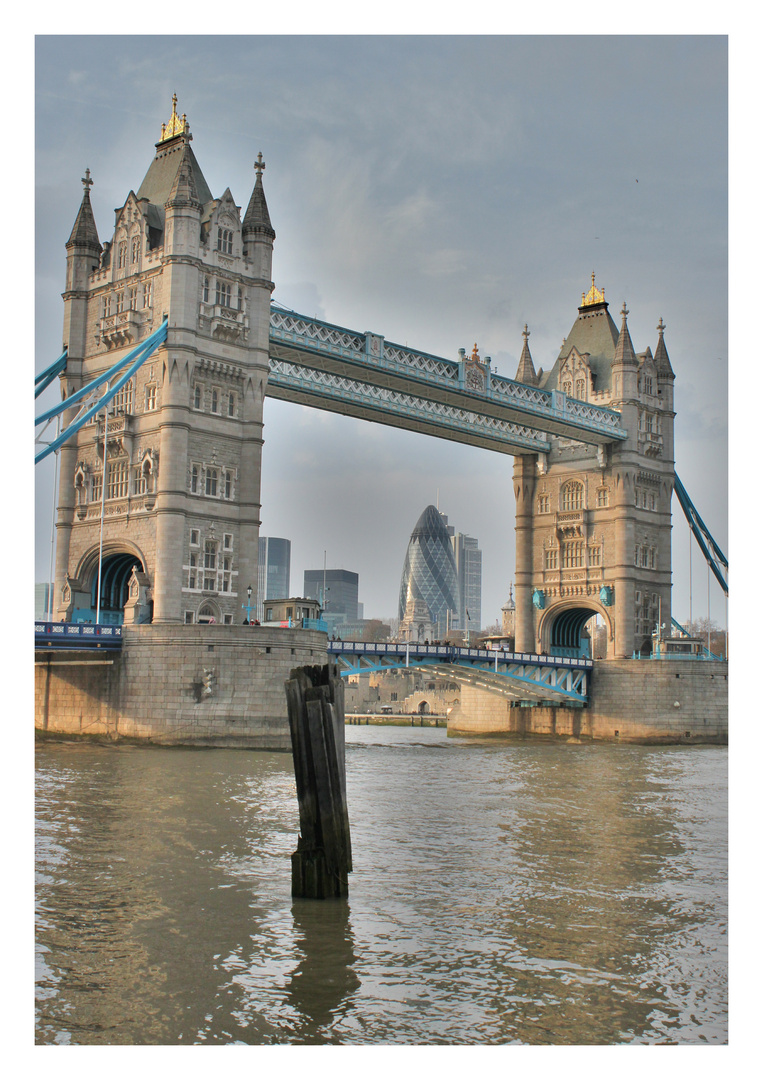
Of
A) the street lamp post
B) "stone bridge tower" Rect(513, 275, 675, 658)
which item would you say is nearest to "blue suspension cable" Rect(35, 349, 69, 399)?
the street lamp post

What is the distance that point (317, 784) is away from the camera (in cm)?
1538

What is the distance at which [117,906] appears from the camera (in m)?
14.8

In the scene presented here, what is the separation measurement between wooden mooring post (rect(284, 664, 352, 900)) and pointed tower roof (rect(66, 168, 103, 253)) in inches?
1598

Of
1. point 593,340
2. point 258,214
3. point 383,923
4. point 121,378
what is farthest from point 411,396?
point 383,923

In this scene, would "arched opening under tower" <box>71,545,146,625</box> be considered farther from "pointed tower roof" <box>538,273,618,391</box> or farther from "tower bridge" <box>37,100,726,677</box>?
"pointed tower roof" <box>538,273,618,391</box>

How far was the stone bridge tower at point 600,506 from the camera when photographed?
231 ft

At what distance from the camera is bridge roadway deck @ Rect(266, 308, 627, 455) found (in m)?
52.0

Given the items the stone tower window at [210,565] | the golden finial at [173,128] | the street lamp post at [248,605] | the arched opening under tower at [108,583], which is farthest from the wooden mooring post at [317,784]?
the golden finial at [173,128]

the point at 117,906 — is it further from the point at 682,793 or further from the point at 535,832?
the point at 682,793

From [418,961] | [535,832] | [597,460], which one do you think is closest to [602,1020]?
[418,961]

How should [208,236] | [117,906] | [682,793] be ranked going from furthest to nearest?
[208,236], [682,793], [117,906]

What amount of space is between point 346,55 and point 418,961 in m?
10.5

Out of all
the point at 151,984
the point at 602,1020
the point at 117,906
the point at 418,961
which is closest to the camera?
the point at 602,1020

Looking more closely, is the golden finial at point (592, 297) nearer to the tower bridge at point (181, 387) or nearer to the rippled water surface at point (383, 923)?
the tower bridge at point (181, 387)
